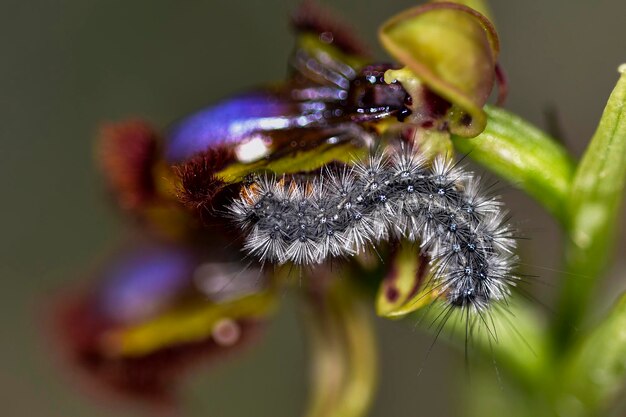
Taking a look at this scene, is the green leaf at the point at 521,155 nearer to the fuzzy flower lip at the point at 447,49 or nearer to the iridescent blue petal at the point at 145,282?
the fuzzy flower lip at the point at 447,49

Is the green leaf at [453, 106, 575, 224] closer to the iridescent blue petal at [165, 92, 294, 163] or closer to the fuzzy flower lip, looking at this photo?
the fuzzy flower lip

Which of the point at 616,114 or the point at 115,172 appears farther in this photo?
the point at 115,172

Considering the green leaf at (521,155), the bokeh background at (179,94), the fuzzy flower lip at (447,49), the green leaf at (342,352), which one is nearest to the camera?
the fuzzy flower lip at (447,49)

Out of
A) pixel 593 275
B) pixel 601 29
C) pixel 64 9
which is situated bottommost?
pixel 593 275

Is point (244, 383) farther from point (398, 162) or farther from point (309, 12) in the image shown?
point (398, 162)

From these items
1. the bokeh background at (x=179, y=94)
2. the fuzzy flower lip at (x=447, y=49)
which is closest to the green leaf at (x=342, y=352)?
the fuzzy flower lip at (x=447, y=49)

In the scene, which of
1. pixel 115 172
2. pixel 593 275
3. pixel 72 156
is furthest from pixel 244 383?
pixel 593 275

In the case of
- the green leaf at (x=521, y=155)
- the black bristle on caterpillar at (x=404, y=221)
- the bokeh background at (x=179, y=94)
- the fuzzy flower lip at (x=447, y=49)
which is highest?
the bokeh background at (x=179, y=94)
